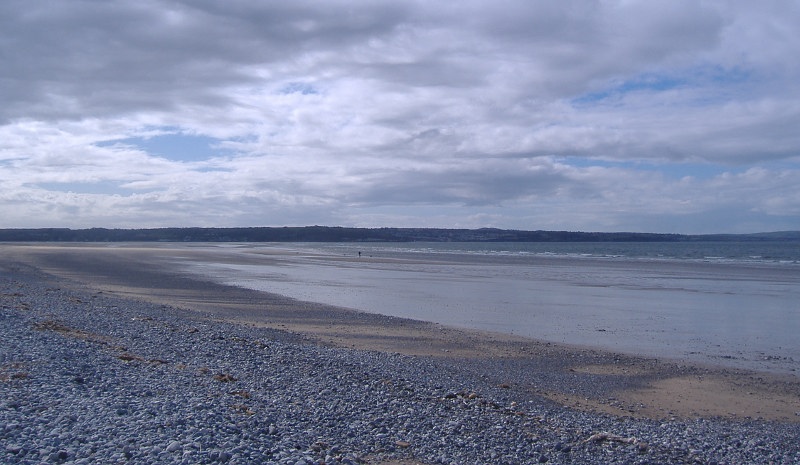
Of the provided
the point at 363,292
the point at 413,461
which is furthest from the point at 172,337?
the point at 363,292

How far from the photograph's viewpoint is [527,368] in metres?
12.8

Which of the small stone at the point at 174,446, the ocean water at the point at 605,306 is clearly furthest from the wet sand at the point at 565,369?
the small stone at the point at 174,446

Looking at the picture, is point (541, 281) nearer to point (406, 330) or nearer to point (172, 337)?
point (406, 330)

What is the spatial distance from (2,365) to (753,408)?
34.9 feet

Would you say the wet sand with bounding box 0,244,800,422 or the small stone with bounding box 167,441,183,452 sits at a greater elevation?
the small stone with bounding box 167,441,183,452

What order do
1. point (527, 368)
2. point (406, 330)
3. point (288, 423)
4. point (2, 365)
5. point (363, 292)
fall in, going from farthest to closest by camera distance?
point (363, 292)
point (406, 330)
point (527, 368)
point (2, 365)
point (288, 423)

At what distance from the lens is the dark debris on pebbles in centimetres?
641

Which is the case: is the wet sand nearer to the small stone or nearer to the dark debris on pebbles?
the dark debris on pebbles

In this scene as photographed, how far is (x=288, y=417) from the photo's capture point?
806cm

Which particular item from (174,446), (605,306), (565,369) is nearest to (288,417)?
(174,446)

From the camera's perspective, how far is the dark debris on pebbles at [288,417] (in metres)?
6.41

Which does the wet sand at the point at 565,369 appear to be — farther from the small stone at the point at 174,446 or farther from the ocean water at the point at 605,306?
the small stone at the point at 174,446

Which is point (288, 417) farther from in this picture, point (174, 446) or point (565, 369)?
point (565, 369)

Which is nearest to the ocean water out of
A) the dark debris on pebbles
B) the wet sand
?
the wet sand
